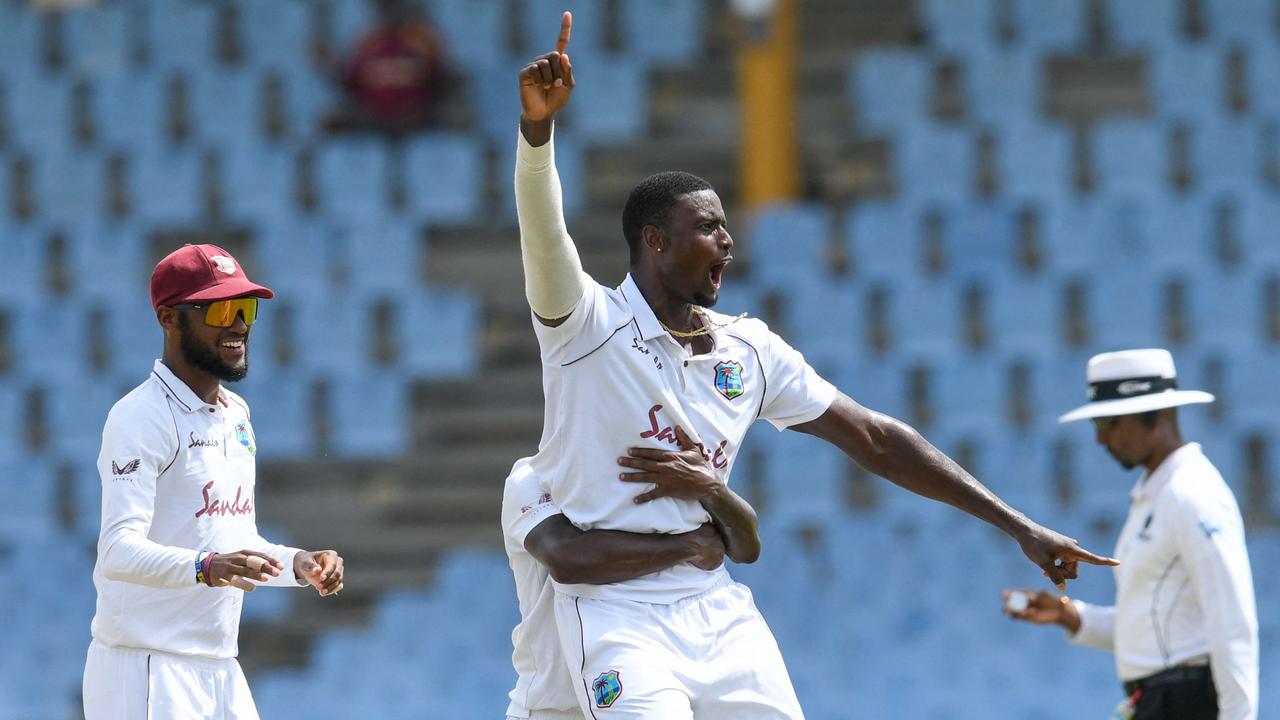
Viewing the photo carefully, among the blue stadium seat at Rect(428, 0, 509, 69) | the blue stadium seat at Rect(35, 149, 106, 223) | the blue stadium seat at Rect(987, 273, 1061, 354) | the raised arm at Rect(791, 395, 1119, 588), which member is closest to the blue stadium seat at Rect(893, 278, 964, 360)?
the blue stadium seat at Rect(987, 273, 1061, 354)

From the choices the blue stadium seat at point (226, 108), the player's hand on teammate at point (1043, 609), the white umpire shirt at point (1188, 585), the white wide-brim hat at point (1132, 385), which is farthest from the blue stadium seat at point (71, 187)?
the white umpire shirt at point (1188, 585)

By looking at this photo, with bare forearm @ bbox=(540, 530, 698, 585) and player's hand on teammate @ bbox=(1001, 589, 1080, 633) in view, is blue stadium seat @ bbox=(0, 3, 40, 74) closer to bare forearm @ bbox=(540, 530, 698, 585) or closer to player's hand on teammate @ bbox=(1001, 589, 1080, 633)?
player's hand on teammate @ bbox=(1001, 589, 1080, 633)

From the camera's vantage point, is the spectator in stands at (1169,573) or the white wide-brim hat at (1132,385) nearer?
the spectator in stands at (1169,573)

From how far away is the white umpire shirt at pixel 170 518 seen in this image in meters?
4.07

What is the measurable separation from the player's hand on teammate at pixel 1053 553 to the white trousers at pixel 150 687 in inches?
81.8

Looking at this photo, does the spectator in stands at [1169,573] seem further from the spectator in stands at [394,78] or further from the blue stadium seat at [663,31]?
the spectator in stands at [394,78]

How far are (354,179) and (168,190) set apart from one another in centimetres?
131

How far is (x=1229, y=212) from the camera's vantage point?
10.6 metres

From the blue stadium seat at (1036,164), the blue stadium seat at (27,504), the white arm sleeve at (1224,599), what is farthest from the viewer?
the blue stadium seat at (1036,164)

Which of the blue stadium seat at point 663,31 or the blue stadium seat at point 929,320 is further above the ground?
the blue stadium seat at point 663,31

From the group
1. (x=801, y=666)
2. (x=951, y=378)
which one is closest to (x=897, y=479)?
(x=801, y=666)

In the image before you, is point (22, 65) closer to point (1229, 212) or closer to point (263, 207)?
point (263, 207)

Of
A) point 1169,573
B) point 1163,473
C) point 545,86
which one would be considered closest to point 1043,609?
point 1169,573

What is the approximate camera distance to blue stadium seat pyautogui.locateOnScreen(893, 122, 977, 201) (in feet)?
36.3
